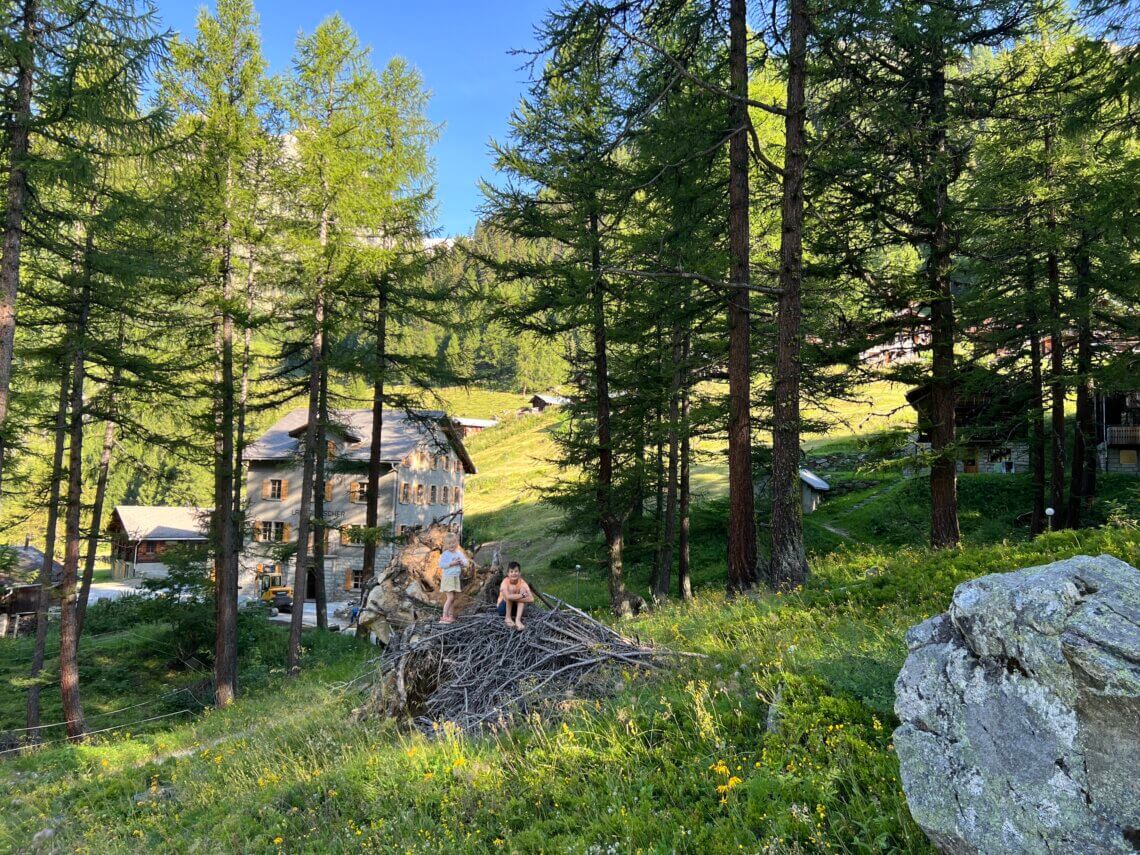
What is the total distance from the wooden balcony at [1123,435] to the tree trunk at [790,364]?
1291 inches

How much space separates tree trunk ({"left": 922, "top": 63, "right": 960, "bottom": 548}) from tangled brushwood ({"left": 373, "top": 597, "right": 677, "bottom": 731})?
25.7 ft

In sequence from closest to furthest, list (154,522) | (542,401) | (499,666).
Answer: (499,666) → (154,522) → (542,401)

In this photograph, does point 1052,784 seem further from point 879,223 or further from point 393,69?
point 393,69

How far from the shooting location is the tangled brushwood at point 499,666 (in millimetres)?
7199

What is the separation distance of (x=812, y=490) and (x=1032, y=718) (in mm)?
34653

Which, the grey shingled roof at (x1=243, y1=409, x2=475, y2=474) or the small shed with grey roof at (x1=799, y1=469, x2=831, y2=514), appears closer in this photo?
the small shed with grey roof at (x1=799, y1=469, x2=831, y2=514)

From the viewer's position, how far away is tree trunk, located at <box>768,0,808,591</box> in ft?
32.7

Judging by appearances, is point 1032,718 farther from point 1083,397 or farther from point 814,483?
point 814,483

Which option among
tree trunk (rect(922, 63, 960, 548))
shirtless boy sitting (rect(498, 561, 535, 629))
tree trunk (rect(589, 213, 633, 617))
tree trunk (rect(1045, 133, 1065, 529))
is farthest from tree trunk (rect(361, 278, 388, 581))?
tree trunk (rect(1045, 133, 1065, 529))

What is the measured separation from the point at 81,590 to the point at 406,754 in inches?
850

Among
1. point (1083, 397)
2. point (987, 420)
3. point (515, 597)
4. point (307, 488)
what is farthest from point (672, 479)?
point (987, 420)

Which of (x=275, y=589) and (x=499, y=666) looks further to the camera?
(x=275, y=589)

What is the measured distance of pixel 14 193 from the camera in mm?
10805

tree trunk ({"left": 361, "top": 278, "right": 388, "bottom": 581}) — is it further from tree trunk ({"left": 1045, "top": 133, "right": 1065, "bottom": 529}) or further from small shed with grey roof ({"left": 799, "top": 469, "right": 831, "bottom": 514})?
small shed with grey roof ({"left": 799, "top": 469, "right": 831, "bottom": 514})
